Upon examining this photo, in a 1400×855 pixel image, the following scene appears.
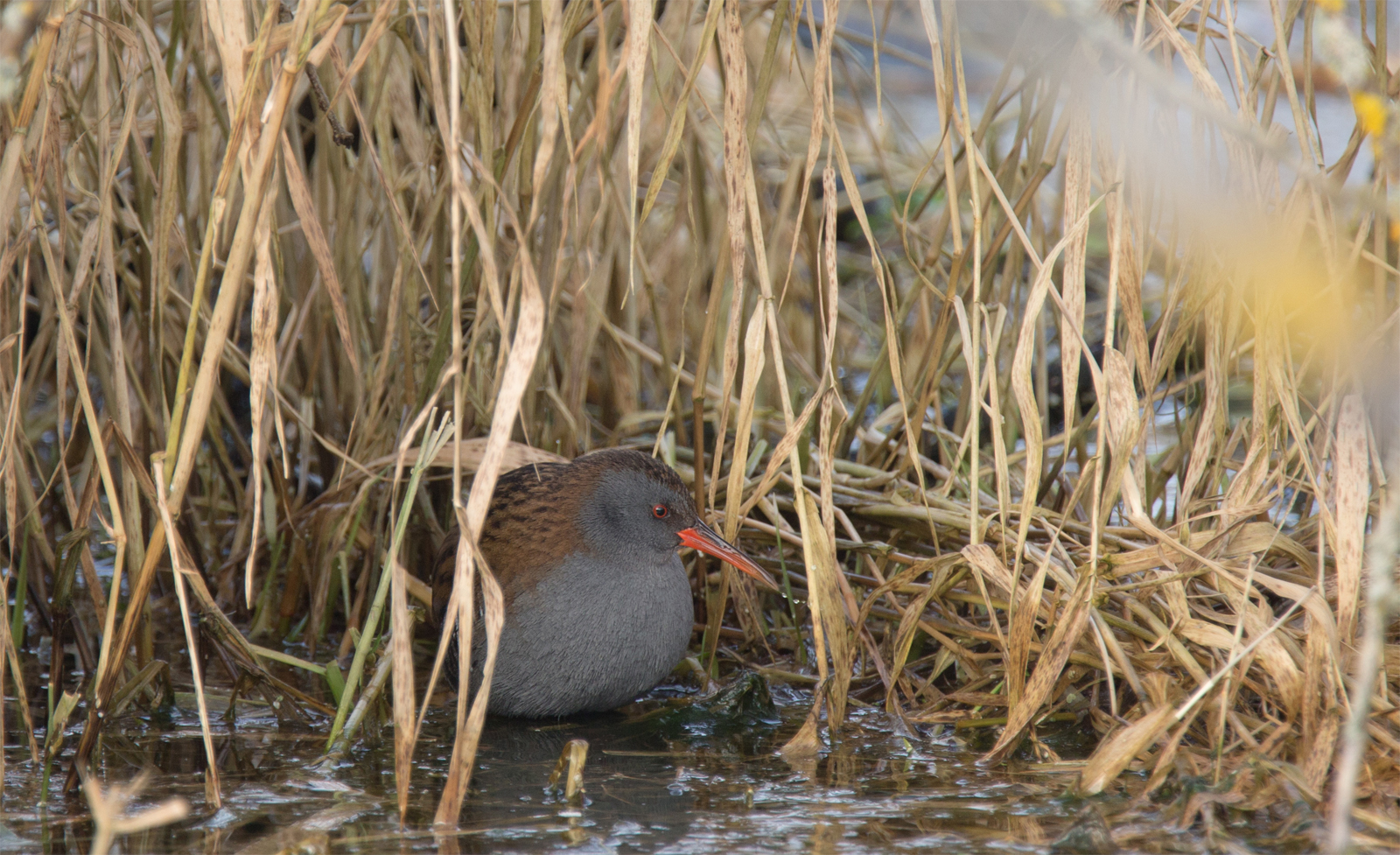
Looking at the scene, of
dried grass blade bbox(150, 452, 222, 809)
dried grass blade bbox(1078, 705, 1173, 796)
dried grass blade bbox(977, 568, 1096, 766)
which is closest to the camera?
dried grass blade bbox(150, 452, 222, 809)

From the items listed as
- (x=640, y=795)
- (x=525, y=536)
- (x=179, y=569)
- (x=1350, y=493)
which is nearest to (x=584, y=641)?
(x=525, y=536)

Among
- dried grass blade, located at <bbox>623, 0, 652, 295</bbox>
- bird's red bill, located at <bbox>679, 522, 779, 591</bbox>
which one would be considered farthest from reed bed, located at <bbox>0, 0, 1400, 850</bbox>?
bird's red bill, located at <bbox>679, 522, 779, 591</bbox>

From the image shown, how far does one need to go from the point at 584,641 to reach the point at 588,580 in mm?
144

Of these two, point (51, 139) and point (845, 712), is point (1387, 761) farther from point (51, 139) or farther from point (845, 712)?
point (51, 139)

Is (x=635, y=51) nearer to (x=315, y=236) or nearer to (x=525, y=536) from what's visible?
(x=315, y=236)

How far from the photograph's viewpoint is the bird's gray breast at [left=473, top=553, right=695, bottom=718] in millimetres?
2883

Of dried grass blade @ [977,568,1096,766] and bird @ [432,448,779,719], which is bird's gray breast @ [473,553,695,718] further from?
dried grass blade @ [977,568,1096,766]

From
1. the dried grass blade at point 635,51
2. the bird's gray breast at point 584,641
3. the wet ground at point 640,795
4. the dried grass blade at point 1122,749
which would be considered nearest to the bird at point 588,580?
the bird's gray breast at point 584,641

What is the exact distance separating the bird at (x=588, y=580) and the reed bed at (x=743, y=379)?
174mm

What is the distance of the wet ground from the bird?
4.6 inches

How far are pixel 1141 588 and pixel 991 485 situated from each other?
3.70ft

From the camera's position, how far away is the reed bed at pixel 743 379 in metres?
2.01

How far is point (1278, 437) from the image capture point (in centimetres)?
260

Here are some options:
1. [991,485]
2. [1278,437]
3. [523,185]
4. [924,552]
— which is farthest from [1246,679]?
[523,185]
